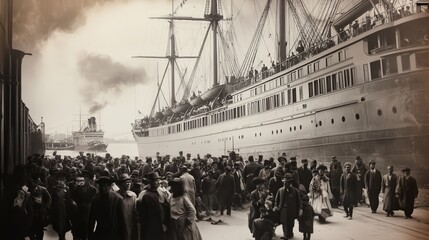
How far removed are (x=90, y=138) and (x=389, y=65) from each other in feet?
31.4

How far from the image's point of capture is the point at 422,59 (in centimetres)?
1018

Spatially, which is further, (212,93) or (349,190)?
(212,93)

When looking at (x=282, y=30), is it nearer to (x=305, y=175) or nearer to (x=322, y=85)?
(x=322, y=85)

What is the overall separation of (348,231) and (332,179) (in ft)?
10.4

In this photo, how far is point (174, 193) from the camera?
512cm

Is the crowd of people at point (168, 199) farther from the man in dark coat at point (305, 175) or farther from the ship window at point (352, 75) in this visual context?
the ship window at point (352, 75)

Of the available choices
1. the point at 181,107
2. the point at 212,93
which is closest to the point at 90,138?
the point at 212,93

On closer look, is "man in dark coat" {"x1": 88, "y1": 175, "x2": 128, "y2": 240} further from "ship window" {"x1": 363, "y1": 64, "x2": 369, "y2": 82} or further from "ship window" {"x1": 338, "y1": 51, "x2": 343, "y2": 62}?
"ship window" {"x1": 338, "y1": 51, "x2": 343, "y2": 62}

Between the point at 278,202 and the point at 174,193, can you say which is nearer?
the point at 174,193

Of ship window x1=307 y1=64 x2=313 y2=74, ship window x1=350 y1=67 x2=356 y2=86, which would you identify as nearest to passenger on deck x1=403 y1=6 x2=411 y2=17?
Answer: ship window x1=350 y1=67 x2=356 y2=86

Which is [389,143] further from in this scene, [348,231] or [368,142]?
[348,231]

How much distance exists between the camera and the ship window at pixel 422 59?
32.8 feet

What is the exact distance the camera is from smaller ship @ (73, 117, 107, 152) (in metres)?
9.81

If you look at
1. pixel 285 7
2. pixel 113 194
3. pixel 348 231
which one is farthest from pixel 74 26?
pixel 285 7
